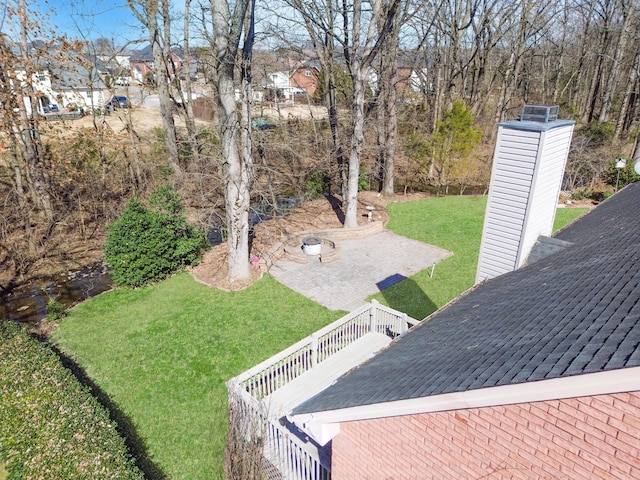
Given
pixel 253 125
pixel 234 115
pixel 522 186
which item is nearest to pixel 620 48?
pixel 253 125

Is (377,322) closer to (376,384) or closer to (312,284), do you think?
(312,284)

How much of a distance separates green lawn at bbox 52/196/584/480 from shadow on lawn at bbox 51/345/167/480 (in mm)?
42

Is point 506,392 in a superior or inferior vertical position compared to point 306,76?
inferior

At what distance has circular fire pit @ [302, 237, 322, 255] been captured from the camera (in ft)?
52.6

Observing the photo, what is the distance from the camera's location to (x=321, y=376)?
29.5 ft

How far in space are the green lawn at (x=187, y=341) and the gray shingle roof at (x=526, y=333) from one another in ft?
A: 12.5

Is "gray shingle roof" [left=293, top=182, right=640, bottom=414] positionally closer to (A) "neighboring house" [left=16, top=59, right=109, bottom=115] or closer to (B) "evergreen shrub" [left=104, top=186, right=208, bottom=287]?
(B) "evergreen shrub" [left=104, top=186, right=208, bottom=287]

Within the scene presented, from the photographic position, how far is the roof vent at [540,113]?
842 cm

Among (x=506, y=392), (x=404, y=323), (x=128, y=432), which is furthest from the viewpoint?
(x=404, y=323)

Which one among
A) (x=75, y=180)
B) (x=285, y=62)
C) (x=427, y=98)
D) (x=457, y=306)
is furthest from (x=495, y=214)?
(x=427, y=98)

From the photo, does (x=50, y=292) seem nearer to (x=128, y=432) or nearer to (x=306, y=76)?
(x=128, y=432)

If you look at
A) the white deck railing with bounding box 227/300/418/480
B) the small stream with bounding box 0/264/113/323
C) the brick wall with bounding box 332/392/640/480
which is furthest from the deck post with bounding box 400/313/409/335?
the small stream with bounding box 0/264/113/323

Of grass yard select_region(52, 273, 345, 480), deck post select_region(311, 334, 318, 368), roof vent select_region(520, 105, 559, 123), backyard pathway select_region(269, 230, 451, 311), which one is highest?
roof vent select_region(520, 105, 559, 123)

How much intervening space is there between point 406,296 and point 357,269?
2575 millimetres
